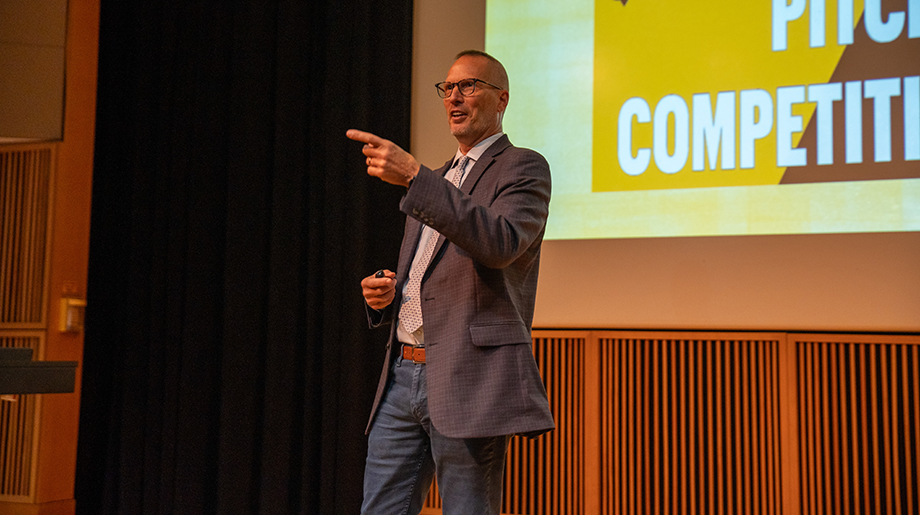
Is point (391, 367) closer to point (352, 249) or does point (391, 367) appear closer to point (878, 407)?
point (352, 249)

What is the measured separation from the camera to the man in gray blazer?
132 centimetres

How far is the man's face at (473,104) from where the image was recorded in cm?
161

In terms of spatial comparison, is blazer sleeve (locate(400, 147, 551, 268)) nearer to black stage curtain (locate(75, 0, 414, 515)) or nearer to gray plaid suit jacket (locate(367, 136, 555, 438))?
gray plaid suit jacket (locate(367, 136, 555, 438))

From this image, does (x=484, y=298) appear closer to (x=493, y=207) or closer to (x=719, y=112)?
(x=493, y=207)

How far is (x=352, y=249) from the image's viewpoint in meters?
3.07

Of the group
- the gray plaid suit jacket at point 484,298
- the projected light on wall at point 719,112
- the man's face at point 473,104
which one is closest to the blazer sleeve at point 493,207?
the gray plaid suit jacket at point 484,298

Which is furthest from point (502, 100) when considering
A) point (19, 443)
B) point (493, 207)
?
point (19, 443)

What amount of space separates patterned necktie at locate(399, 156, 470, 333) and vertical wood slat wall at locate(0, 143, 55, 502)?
101 inches

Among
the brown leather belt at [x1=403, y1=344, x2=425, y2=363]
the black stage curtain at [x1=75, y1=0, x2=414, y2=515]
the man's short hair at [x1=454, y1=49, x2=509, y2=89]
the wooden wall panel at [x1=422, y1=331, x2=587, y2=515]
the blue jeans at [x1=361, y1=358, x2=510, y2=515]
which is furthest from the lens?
the black stage curtain at [x1=75, y1=0, x2=414, y2=515]

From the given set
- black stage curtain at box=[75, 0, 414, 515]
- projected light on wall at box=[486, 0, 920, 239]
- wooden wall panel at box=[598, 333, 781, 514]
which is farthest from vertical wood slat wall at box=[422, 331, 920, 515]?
black stage curtain at box=[75, 0, 414, 515]

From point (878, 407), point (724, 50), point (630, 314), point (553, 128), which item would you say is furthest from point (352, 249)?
point (878, 407)

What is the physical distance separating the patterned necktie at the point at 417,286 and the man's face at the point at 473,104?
67 mm

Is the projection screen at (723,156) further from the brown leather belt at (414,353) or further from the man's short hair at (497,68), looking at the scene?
the brown leather belt at (414,353)

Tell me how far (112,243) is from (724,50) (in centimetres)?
289
